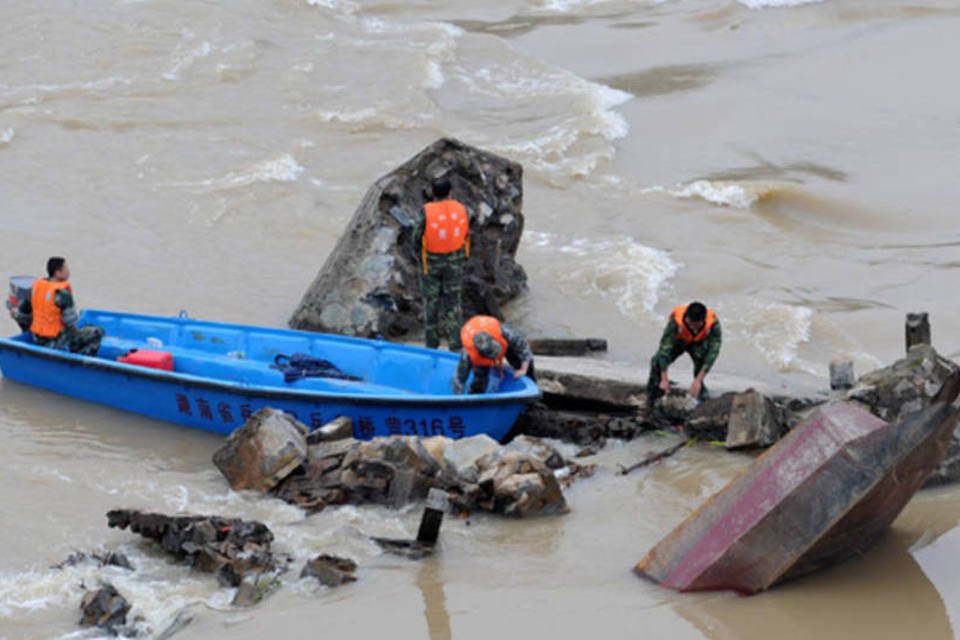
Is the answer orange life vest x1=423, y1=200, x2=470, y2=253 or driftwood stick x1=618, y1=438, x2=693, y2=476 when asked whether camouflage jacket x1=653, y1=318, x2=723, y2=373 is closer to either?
driftwood stick x1=618, y1=438, x2=693, y2=476

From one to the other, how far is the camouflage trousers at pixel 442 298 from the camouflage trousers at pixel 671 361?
241cm

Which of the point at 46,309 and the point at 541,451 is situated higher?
the point at 46,309

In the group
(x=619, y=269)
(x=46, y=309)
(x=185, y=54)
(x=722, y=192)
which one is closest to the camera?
(x=46, y=309)

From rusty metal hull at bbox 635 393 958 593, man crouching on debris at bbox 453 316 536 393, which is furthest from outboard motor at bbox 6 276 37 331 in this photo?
rusty metal hull at bbox 635 393 958 593

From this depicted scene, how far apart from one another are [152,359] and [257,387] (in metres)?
1.52

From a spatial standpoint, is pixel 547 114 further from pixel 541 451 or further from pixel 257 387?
pixel 541 451

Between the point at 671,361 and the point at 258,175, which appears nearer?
the point at 671,361

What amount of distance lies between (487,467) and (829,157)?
440 inches

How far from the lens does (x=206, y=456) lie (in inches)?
438

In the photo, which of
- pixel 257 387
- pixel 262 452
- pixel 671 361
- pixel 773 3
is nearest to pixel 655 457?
pixel 671 361

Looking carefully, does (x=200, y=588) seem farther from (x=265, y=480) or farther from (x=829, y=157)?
(x=829, y=157)

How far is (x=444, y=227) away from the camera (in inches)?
492

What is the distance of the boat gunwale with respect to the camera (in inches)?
409

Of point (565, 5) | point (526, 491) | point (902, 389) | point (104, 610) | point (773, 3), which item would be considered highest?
point (565, 5)
